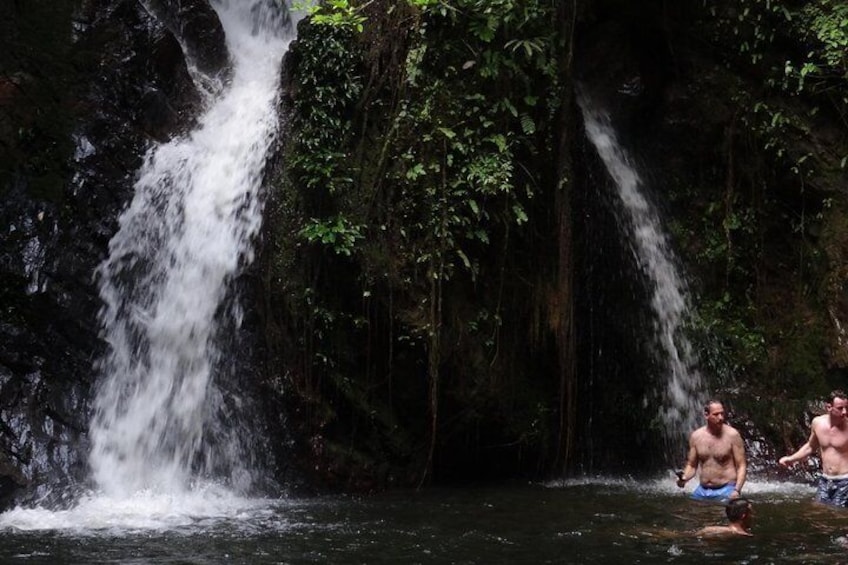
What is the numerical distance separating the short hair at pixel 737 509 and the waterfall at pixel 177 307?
508 centimetres

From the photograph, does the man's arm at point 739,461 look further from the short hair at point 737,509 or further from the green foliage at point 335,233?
the green foliage at point 335,233

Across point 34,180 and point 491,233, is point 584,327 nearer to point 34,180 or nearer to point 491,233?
point 491,233

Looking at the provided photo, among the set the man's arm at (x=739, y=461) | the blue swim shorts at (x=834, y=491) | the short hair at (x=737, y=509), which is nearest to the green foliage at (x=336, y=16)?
the man's arm at (x=739, y=461)

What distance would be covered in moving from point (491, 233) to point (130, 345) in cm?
455

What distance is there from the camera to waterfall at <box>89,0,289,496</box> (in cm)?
923

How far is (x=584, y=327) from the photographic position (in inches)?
454

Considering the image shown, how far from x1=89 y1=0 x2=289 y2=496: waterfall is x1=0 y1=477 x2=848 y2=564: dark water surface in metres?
0.92

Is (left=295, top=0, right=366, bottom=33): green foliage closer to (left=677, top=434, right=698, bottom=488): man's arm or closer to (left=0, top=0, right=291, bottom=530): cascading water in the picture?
(left=0, top=0, right=291, bottom=530): cascading water

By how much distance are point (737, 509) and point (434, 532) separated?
2.47 metres

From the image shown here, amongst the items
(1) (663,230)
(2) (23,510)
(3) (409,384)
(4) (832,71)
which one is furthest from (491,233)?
(2) (23,510)

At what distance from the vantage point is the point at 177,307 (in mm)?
10062

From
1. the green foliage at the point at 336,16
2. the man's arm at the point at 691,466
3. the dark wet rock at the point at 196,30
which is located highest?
the dark wet rock at the point at 196,30

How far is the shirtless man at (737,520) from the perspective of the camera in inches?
267

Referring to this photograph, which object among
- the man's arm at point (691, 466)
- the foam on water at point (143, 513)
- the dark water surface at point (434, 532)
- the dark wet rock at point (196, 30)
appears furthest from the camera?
the dark wet rock at point (196, 30)
